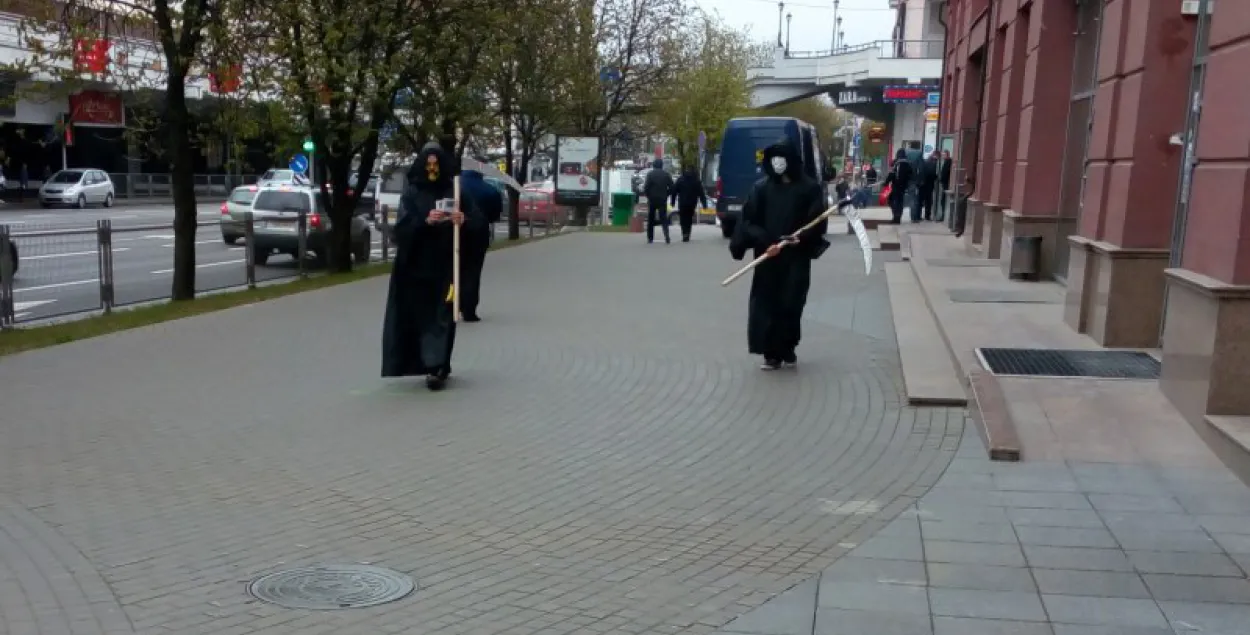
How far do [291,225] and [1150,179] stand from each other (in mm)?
13862

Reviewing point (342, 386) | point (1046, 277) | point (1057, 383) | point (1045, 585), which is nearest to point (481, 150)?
point (1046, 277)

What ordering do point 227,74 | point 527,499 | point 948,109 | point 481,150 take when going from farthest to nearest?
point 948,109, point 481,150, point 227,74, point 527,499

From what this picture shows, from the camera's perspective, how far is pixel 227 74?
14.8 metres

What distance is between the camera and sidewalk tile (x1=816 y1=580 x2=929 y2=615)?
4.48m

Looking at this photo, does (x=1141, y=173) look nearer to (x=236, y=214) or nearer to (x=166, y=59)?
(x=166, y=59)

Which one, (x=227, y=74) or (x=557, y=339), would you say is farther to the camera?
(x=227, y=74)

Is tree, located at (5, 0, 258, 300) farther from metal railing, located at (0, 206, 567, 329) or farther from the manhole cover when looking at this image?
the manhole cover

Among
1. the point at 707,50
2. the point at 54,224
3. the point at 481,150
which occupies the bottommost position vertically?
the point at 54,224

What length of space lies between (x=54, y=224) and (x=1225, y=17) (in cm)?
3033

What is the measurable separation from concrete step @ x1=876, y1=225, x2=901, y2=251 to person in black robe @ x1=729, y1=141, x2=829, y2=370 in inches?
460

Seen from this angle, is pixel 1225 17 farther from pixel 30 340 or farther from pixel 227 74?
pixel 227 74

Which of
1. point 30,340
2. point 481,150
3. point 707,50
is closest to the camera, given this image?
point 30,340

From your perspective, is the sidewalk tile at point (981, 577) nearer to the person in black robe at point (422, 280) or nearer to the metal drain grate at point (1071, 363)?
the metal drain grate at point (1071, 363)

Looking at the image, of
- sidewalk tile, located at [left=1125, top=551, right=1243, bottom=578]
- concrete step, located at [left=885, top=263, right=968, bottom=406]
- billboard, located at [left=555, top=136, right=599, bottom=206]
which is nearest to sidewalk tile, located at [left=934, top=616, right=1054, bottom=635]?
sidewalk tile, located at [left=1125, top=551, right=1243, bottom=578]
